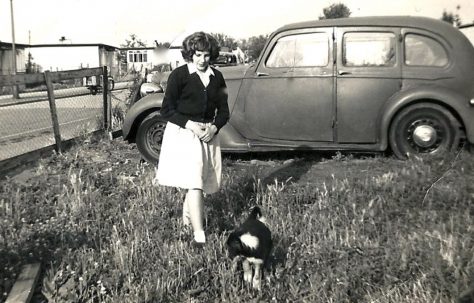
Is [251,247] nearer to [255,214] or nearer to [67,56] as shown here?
[255,214]

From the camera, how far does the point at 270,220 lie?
423 cm

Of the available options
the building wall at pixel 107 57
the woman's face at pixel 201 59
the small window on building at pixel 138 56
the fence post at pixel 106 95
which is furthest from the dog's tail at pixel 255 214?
the building wall at pixel 107 57

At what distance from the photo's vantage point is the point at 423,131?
6.16 m

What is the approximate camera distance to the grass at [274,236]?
3.16 meters

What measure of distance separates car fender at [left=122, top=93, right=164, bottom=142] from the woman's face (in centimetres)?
314

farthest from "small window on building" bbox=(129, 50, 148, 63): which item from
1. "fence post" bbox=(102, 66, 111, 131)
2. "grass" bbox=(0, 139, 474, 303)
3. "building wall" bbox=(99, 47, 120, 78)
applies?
"grass" bbox=(0, 139, 474, 303)

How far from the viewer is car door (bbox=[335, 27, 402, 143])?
6.29 m

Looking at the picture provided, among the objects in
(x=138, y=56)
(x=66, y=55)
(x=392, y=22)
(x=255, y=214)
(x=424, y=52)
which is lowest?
(x=255, y=214)

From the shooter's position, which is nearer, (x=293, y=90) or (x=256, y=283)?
(x=256, y=283)

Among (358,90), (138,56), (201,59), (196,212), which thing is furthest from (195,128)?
(138,56)

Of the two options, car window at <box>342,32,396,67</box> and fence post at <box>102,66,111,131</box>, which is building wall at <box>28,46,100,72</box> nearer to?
fence post at <box>102,66,111,131</box>

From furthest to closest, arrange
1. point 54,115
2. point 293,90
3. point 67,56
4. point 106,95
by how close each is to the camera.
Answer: point 67,56 < point 106,95 < point 54,115 < point 293,90

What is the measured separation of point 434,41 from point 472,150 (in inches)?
55.6

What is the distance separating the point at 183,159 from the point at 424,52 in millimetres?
3889
